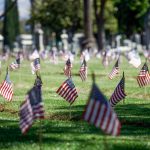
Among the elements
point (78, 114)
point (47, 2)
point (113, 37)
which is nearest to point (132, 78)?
point (78, 114)

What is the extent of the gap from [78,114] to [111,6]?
7498 centimetres

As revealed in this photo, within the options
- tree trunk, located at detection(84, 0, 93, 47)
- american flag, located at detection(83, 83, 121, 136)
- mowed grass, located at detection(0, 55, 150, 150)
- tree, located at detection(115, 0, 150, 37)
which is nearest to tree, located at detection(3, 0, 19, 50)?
tree, located at detection(115, 0, 150, 37)

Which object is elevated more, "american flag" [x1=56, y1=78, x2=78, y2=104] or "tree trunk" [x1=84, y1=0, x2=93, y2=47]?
"tree trunk" [x1=84, y1=0, x2=93, y2=47]

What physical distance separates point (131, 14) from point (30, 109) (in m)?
90.8

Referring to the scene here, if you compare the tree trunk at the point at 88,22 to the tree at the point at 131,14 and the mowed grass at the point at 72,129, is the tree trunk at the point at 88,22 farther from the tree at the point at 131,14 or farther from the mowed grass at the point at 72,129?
the tree at the point at 131,14

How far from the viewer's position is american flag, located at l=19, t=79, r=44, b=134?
407 inches

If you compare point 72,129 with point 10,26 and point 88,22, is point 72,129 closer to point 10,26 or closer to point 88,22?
point 88,22

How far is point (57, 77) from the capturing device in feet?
106

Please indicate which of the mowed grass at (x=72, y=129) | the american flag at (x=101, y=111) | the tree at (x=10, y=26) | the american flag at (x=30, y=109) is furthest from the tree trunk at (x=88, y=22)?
the american flag at (x=101, y=111)

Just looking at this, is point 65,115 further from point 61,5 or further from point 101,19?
point 61,5

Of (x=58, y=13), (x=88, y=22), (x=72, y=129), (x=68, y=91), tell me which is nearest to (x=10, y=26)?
(x=58, y=13)

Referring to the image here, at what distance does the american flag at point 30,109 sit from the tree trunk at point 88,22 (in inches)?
1577

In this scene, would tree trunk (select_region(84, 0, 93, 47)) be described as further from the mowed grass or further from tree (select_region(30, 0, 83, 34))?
tree (select_region(30, 0, 83, 34))

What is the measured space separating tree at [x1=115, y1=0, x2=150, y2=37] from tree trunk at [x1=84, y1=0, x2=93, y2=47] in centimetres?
3594
